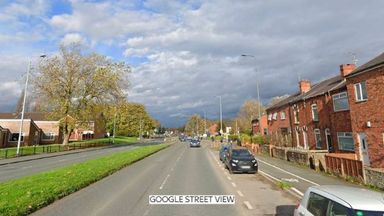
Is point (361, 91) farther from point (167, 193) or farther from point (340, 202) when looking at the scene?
point (340, 202)

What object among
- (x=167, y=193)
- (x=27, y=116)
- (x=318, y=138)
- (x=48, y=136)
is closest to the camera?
(x=167, y=193)

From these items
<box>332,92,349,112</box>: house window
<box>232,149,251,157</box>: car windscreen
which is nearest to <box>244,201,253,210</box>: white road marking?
<box>232,149,251,157</box>: car windscreen

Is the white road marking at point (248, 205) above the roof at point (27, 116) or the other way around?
the other way around

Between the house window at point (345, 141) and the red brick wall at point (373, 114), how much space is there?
4389 mm

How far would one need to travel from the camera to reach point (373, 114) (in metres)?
20.4

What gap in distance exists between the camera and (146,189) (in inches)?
578

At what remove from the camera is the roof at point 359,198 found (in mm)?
5172

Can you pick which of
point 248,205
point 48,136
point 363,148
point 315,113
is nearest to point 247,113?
point 48,136

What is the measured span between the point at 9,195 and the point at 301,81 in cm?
3607

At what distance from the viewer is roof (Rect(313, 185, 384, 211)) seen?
5172mm

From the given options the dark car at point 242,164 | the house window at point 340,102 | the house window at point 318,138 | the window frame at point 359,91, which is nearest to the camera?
the dark car at point 242,164

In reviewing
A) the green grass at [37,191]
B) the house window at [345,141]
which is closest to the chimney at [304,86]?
the house window at [345,141]

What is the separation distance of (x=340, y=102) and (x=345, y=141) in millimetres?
3210

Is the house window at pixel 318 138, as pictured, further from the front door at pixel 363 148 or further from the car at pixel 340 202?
the car at pixel 340 202
